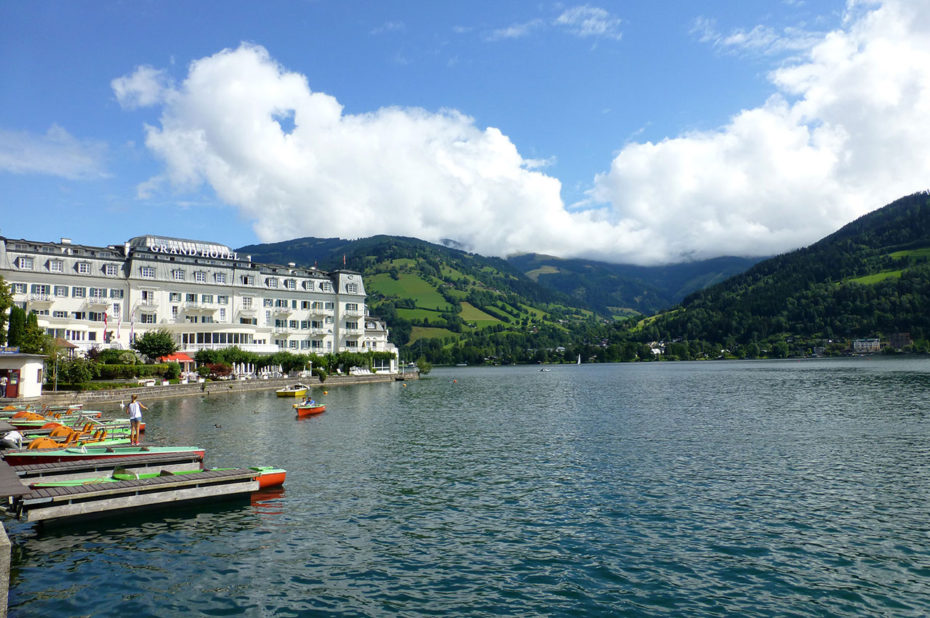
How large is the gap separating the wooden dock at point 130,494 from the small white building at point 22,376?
153 ft

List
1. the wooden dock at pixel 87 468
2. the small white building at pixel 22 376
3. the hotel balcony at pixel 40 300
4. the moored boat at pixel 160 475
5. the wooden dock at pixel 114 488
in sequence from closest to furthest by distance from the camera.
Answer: the wooden dock at pixel 114 488
the moored boat at pixel 160 475
the wooden dock at pixel 87 468
the small white building at pixel 22 376
the hotel balcony at pixel 40 300

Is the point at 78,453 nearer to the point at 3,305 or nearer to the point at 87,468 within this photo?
the point at 87,468

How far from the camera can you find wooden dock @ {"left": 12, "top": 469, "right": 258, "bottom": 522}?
19.8 m

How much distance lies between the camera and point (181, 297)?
334ft

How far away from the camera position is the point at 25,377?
5825cm

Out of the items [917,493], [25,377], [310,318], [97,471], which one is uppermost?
[310,318]

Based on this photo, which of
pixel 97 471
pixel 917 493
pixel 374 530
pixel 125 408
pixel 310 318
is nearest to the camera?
pixel 374 530

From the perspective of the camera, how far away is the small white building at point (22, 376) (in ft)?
189

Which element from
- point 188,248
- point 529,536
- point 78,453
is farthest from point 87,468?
point 188,248

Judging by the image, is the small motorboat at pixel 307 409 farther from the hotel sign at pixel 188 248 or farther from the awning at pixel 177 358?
the hotel sign at pixel 188 248

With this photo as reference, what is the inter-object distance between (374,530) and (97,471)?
557 inches

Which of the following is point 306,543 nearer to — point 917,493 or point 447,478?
point 447,478

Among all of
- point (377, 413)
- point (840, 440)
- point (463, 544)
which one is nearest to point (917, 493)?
point (840, 440)

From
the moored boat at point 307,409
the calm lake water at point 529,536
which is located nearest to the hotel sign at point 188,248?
the moored boat at point 307,409
